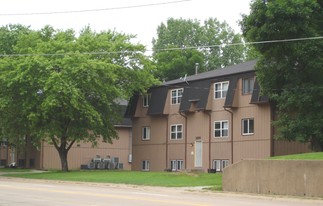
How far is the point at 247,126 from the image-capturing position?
146 ft

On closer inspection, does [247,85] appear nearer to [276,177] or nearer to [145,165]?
[145,165]

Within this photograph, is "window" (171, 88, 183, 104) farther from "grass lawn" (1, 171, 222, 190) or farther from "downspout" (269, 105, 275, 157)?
"grass lawn" (1, 171, 222, 190)

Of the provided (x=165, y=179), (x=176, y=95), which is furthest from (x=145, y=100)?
(x=165, y=179)

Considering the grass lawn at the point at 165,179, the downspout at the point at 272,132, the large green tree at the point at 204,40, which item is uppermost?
the large green tree at the point at 204,40

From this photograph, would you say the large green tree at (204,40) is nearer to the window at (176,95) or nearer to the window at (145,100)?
the window at (145,100)

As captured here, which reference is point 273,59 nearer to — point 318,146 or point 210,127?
point 318,146

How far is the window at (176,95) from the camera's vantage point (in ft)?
165

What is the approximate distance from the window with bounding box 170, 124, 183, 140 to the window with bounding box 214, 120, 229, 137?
4.35 metres

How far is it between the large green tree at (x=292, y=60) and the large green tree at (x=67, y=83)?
1348 centimetres

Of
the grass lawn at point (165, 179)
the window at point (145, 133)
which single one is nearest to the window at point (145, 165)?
the window at point (145, 133)

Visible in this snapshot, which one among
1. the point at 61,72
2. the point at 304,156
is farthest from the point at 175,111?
the point at 304,156

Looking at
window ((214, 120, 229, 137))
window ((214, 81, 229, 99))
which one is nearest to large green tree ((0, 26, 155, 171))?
window ((214, 81, 229, 99))

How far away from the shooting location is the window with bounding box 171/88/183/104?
50.3m

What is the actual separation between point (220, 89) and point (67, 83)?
1220 cm
